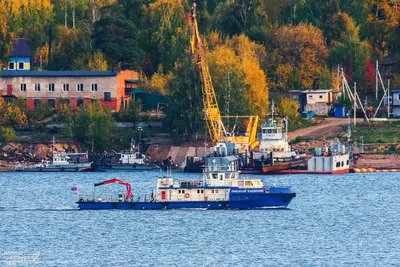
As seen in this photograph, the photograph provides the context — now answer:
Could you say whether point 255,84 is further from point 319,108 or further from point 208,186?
point 208,186

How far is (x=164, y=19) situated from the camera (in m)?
187

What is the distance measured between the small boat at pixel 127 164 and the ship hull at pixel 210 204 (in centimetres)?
5002

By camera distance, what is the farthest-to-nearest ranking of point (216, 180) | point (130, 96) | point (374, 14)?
point (374, 14) → point (130, 96) → point (216, 180)

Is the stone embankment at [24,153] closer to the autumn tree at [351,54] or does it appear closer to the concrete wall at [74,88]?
the concrete wall at [74,88]

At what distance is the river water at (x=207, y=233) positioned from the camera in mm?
86125

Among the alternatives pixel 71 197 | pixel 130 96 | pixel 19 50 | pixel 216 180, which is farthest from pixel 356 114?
pixel 216 180

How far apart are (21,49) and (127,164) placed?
35.7 meters

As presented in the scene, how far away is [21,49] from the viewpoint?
618ft

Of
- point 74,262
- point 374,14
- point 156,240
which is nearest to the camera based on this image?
point 74,262

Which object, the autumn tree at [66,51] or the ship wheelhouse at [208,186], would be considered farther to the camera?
the autumn tree at [66,51]

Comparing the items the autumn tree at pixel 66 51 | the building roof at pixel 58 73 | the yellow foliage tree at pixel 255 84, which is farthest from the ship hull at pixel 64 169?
the autumn tree at pixel 66 51

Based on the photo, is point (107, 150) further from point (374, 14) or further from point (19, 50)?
point (374, 14)

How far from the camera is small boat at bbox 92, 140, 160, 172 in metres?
159

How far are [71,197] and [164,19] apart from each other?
66007 millimetres
